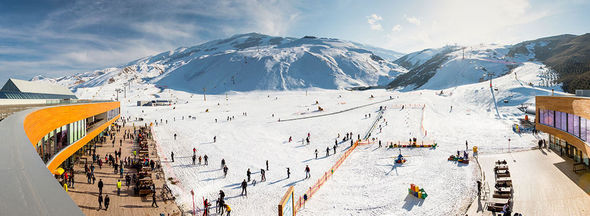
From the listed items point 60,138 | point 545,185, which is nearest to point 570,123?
point 545,185

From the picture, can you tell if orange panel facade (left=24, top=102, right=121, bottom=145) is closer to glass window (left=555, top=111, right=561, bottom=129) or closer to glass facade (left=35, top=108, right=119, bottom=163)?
glass facade (left=35, top=108, right=119, bottom=163)

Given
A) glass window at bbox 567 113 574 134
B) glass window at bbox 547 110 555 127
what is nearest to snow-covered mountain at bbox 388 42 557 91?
glass window at bbox 547 110 555 127

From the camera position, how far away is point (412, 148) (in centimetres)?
3288

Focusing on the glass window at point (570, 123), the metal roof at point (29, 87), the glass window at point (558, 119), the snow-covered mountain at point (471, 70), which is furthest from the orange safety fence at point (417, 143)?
the snow-covered mountain at point (471, 70)

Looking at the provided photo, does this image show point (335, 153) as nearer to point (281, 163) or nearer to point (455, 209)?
point (281, 163)

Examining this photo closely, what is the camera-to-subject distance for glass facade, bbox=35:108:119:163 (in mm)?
16511

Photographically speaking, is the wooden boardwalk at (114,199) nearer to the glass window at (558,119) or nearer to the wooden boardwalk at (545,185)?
the wooden boardwalk at (545,185)

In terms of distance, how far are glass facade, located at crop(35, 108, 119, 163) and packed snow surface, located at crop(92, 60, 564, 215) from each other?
7911 mm

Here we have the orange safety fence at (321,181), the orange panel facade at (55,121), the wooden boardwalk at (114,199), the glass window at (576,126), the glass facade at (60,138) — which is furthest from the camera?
the glass window at (576,126)

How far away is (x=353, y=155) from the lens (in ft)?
105

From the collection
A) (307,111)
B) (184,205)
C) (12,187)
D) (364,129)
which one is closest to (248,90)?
(307,111)

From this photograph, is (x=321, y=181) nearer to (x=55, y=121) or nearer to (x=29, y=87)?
(x=55, y=121)

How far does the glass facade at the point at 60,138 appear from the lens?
54.2 feet

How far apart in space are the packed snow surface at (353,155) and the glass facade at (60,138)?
26.0ft
